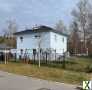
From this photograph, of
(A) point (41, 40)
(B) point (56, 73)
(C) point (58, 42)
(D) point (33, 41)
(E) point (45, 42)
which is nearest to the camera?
(B) point (56, 73)

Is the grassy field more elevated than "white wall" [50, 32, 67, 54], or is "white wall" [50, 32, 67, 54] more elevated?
"white wall" [50, 32, 67, 54]

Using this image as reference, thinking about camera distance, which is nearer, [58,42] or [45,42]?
[45,42]

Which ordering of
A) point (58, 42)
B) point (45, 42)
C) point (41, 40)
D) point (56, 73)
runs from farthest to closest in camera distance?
point (58, 42)
point (45, 42)
point (41, 40)
point (56, 73)

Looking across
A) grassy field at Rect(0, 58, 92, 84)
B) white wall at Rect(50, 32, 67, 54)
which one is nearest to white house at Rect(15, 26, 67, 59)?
white wall at Rect(50, 32, 67, 54)

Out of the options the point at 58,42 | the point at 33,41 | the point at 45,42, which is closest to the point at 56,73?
the point at 45,42

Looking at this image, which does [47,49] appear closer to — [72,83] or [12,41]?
[72,83]

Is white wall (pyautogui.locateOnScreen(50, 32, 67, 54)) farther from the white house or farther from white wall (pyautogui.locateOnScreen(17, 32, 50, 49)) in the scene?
white wall (pyautogui.locateOnScreen(17, 32, 50, 49))

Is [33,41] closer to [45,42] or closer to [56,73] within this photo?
[45,42]

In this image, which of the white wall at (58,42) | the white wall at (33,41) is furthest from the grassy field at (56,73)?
the white wall at (58,42)

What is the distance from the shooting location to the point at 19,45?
53.0 metres

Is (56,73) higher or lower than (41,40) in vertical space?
lower

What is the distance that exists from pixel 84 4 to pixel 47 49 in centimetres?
2798

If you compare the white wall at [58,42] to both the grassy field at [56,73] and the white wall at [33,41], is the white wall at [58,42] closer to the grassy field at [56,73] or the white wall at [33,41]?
the white wall at [33,41]

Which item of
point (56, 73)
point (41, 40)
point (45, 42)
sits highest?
point (41, 40)
